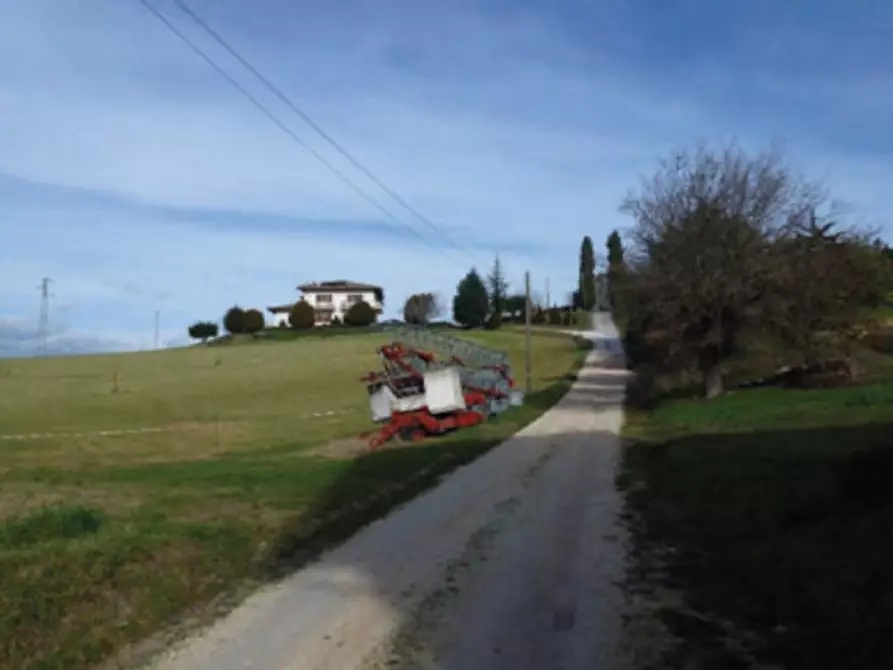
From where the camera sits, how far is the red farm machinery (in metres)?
31.4

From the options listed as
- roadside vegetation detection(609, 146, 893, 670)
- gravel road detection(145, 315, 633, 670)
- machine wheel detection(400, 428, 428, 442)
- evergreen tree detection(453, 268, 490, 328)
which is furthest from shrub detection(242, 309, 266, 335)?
gravel road detection(145, 315, 633, 670)

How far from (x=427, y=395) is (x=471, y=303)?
99.9 meters

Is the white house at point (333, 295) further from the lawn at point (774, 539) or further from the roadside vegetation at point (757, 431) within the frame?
the lawn at point (774, 539)

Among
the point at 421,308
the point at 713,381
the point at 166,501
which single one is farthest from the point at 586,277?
the point at 166,501

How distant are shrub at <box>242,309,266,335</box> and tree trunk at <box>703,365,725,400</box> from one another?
9207 cm

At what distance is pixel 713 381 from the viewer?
4047 centimetres

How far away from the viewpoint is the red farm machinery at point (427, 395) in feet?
103

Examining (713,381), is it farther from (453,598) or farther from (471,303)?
(471,303)

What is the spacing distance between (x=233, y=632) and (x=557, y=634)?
2.75m

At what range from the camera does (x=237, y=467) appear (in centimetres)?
2320

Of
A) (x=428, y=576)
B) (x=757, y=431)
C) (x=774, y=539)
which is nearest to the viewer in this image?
(x=428, y=576)

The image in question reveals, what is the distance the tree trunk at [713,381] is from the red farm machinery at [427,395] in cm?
841

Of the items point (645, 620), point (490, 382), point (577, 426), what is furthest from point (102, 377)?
point (645, 620)

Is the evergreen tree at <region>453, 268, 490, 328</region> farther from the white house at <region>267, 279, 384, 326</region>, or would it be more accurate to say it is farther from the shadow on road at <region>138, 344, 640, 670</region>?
the shadow on road at <region>138, 344, 640, 670</region>
